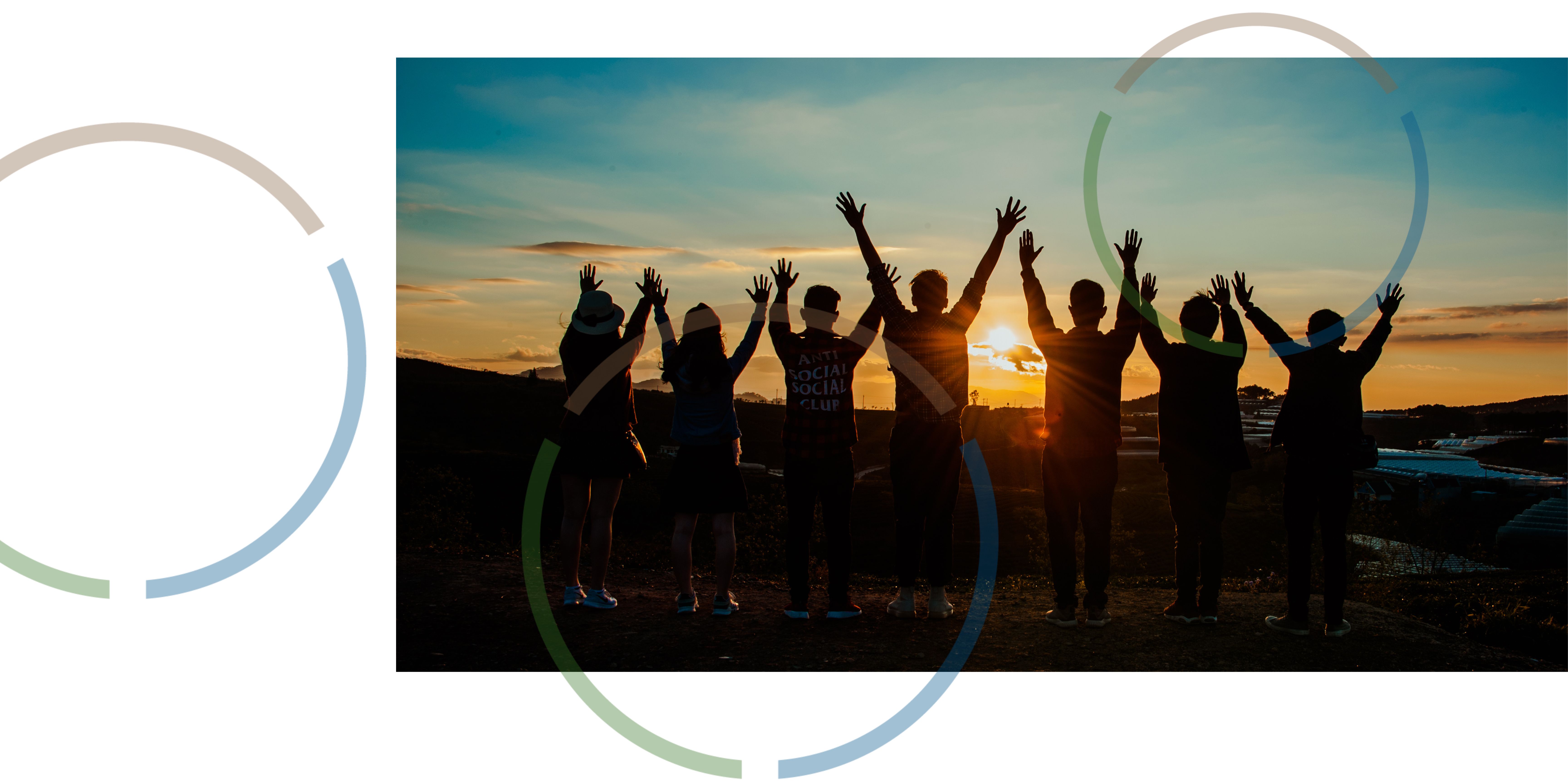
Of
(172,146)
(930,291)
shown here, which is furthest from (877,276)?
(172,146)

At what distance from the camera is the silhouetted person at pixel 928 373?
18.2 feet

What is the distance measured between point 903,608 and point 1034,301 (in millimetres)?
2341

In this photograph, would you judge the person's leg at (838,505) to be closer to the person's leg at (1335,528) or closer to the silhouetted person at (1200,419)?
the silhouetted person at (1200,419)

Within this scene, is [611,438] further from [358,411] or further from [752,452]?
[752,452]

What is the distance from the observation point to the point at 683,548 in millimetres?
5746

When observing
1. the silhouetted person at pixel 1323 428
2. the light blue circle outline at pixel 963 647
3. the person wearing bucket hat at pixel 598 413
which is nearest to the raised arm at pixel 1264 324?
the silhouetted person at pixel 1323 428

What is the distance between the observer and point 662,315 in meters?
5.64

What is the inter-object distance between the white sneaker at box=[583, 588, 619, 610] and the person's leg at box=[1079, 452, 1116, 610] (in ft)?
11.0

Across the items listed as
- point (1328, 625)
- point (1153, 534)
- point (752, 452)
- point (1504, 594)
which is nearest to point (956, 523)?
point (1153, 534)

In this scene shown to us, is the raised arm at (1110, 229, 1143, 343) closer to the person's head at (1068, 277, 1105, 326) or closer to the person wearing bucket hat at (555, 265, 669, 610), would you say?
the person's head at (1068, 277, 1105, 326)

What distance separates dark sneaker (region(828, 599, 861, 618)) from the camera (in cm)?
588

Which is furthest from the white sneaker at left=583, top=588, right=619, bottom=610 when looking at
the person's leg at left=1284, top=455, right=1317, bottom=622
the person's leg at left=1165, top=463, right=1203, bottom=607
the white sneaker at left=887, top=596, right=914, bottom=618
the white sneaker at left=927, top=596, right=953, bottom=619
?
the person's leg at left=1284, top=455, right=1317, bottom=622
